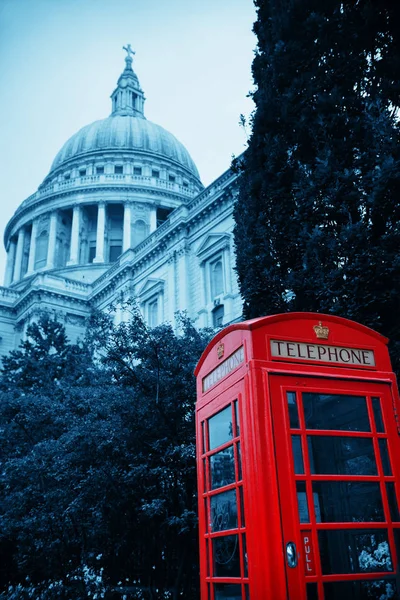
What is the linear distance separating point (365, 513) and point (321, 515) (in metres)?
0.39

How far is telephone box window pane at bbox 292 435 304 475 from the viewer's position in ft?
13.1

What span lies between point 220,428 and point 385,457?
4.38 ft

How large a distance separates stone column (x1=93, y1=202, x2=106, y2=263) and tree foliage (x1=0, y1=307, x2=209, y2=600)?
116 feet

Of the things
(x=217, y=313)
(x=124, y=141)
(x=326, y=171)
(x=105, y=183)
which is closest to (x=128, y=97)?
(x=124, y=141)

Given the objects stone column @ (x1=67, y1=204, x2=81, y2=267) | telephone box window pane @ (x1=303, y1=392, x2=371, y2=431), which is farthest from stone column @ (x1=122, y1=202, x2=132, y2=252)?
telephone box window pane @ (x1=303, y1=392, x2=371, y2=431)

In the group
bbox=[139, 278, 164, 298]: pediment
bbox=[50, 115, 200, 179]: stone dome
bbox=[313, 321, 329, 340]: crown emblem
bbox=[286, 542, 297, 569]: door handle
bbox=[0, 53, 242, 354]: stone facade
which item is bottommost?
bbox=[286, 542, 297, 569]: door handle

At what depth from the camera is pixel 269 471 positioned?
385cm

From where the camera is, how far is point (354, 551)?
4.07m

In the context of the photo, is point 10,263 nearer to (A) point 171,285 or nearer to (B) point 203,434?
(A) point 171,285

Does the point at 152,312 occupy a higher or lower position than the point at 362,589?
higher

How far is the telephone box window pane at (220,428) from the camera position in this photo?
4508mm

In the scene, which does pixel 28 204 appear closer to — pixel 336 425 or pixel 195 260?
pixel 195 260

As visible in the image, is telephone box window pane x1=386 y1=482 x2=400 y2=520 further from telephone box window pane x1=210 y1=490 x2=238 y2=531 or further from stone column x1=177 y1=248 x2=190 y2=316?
stone column x1=177 y1=248 x2=190 y2=316

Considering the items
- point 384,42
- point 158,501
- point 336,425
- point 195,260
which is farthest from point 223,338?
point 195,260
